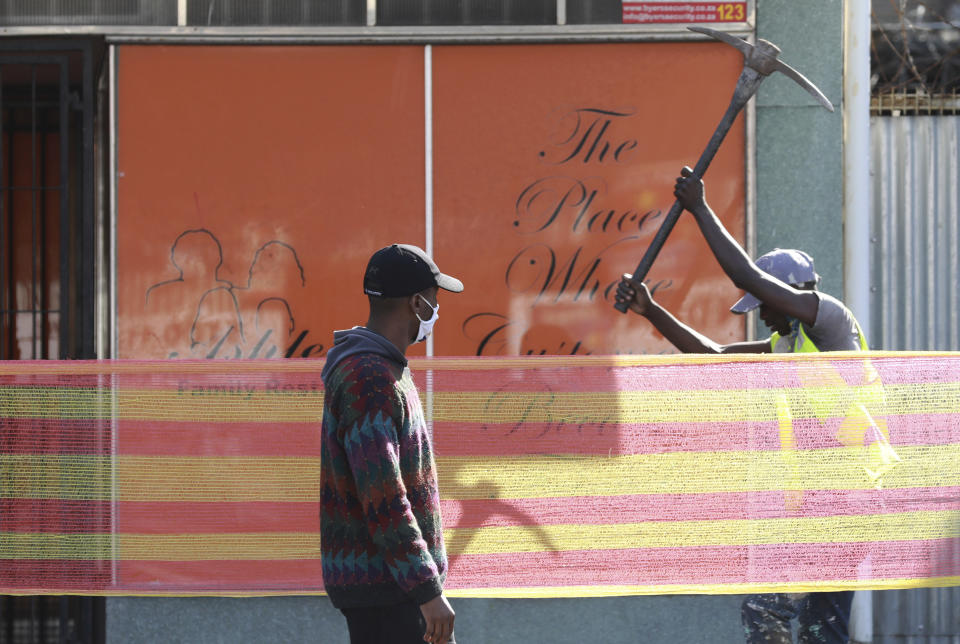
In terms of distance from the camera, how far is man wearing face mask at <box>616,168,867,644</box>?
4551mm

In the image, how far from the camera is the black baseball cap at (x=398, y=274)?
3.38 m

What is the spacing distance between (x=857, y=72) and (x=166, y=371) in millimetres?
4079

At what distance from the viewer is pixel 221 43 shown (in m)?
6.30

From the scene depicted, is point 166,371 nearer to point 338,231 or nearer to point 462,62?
point 338,231

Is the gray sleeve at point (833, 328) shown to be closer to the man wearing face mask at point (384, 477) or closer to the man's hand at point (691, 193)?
the man's hand at point (691, 193)

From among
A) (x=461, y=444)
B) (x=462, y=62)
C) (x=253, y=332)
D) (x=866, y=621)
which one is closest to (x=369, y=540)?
(x=461, y=444)

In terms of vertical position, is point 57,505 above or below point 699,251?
below

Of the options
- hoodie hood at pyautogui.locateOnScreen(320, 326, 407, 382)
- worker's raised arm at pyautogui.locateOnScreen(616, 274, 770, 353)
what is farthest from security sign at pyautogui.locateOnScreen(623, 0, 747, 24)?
hoodie hood at pyautogui.locateOnScreen(320, 326, 407, 382)

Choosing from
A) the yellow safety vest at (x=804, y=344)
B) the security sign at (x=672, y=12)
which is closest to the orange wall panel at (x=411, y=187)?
the security sign at (x=672, y=12)

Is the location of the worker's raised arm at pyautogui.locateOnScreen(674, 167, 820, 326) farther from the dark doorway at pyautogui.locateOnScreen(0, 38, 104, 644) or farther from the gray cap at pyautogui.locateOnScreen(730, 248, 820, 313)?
the dark doorway at pyautogui.locateOnScreen(0, 38, 104, 644)

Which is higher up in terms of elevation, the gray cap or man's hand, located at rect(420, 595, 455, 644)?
the gray cap

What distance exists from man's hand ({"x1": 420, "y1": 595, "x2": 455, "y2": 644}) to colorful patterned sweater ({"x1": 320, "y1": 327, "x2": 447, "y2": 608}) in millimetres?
30

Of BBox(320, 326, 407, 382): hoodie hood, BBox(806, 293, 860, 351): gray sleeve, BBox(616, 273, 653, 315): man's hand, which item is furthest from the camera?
BBox(616, 273, 653, 315): man's hand

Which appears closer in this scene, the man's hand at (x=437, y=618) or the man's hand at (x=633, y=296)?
the man's hand at (x=437, y=618)
